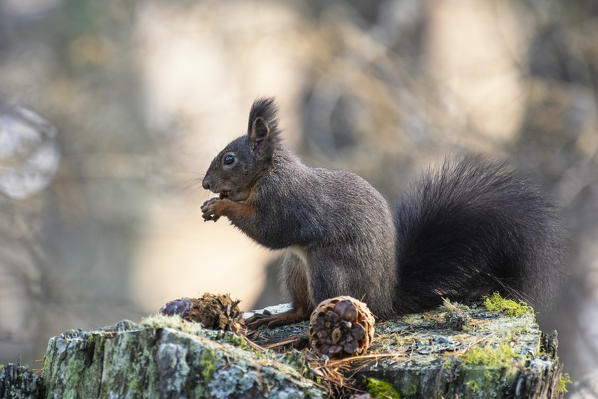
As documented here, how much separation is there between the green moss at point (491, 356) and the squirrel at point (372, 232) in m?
0.52

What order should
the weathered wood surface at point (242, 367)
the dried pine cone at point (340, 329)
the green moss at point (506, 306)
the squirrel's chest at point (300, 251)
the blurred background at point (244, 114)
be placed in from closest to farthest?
the weathered wood surface at point (242, 367) → the dried pine cone at point (340, 329) → the green moss at point (506, 306) → the squirrel's chest at point (300, 251) → the blurred background at point (244, 114)

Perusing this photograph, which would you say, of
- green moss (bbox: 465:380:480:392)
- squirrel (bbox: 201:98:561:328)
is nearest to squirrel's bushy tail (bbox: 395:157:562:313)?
squirrel (bbox: 201:98:561:328)

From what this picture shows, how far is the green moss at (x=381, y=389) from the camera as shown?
1404 millimetres

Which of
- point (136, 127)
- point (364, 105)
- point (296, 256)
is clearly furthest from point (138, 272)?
point (296, 256)

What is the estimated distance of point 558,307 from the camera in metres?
3.57

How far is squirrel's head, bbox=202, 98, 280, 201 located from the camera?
2.01 m

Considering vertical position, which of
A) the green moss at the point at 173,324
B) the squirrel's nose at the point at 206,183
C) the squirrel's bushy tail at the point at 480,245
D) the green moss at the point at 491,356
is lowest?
the green moss at the point at 491,356

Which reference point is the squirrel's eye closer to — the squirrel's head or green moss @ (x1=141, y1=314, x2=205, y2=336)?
the squirrel's head

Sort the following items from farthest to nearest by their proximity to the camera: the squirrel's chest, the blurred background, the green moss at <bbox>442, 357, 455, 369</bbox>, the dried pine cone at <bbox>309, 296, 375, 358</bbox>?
1. the blurred background
2. the squirrel's chest
3. the dried pine cone at <bbox>309, 296, 375, 358</bbox>
4. the green moss at <bbox>442, 357, 455, 369</bbox>

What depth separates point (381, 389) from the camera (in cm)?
142

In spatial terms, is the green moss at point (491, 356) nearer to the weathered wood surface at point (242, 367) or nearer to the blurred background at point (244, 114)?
the weathered wood surface at point (242, 367)

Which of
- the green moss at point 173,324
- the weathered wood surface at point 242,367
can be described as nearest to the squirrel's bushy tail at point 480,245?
the weathered wood surface at point 242,367

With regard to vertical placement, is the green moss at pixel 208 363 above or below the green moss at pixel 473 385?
above

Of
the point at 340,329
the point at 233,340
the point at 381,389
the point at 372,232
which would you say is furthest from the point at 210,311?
the point at 372,232
